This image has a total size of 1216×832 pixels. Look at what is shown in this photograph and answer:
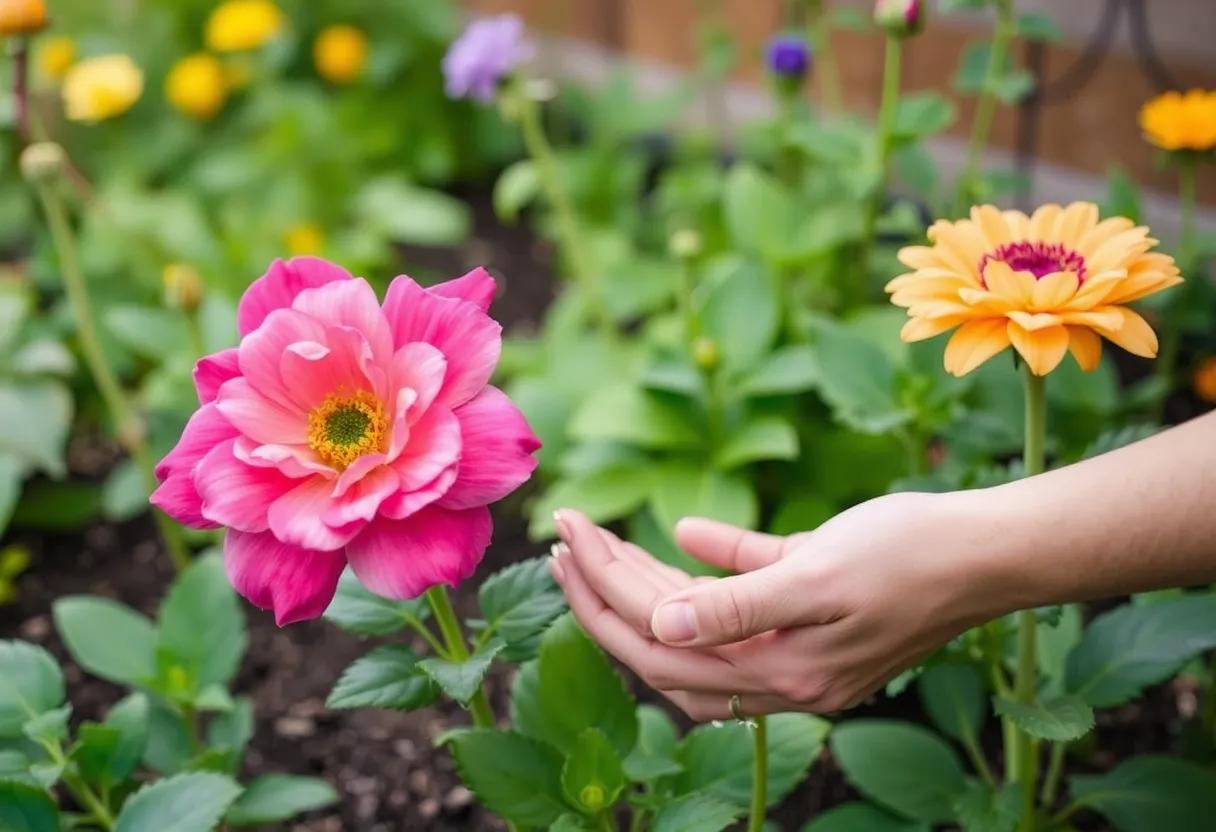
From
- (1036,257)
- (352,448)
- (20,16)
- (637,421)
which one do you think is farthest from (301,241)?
(1036,257)

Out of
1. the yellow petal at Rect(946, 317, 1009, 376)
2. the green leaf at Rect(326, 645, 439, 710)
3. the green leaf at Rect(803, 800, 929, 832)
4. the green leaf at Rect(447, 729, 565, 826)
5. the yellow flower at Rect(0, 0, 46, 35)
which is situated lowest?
the green leaf at Rect(803, 800, 929, 832)

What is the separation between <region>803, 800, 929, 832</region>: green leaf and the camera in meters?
1.05

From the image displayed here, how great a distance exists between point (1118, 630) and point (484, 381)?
0.59m

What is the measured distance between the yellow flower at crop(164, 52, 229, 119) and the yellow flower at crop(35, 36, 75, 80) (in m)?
Result: 0.19

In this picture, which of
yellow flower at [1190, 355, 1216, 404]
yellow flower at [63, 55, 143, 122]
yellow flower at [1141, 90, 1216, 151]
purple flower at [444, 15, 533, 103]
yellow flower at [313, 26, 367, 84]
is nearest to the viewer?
yellow flower at [1141, 90, 1216, 151]

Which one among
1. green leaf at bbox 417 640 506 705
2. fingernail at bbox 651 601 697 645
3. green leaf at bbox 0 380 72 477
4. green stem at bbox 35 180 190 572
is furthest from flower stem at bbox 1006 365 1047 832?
green leaf at bbox 0 380 72 477

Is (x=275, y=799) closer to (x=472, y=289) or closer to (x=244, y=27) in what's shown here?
(x=472, y=289)

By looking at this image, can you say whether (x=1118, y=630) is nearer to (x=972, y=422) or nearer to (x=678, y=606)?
(x=972, y=422)

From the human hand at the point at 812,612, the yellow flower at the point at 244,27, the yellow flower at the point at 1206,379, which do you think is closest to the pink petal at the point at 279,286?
the human hand at the point at 812,612

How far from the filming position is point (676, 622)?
28.9 inches

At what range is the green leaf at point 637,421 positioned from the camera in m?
1.35

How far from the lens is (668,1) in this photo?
2.57 m

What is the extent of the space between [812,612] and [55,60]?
1993mm

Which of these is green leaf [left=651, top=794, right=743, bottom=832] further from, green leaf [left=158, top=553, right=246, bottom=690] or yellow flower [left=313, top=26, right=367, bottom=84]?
yellow flower [left=313, top=26, right=367, bottom=84]
